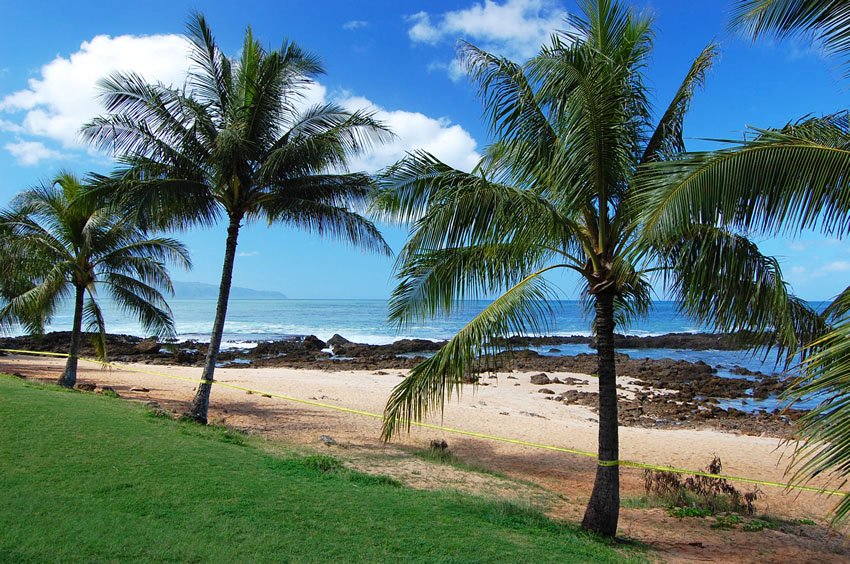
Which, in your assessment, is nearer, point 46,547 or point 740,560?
point 46,547

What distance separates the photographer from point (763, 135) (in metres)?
3.76

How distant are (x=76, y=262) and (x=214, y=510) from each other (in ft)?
35.6

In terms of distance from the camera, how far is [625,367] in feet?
97.1

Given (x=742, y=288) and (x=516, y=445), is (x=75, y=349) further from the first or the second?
(x=742, y=288)

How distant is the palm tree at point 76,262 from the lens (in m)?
12.8

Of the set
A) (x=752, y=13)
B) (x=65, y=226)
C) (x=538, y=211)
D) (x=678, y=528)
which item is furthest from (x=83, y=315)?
(x=752, y=13)

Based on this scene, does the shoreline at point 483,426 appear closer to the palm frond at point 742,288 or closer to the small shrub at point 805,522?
the small shrub at point 805,522

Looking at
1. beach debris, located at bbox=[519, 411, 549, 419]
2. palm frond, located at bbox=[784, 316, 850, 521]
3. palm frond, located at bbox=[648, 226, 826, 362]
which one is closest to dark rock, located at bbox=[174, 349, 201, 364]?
beach debris, located at bbox=[519, 411, 549, 419]

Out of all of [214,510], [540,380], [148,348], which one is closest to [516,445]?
[214,510]

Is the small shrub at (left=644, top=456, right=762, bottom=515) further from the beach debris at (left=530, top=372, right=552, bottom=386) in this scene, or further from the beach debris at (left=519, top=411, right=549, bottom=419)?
the beach debris at (left=530, top=372, right=552, bottom=386)

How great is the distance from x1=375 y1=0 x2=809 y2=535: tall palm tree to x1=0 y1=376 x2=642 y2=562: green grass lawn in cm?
92

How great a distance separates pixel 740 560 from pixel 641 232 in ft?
12.4

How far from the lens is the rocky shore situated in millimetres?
17148

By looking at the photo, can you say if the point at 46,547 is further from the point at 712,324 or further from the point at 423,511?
the point at 712,324
